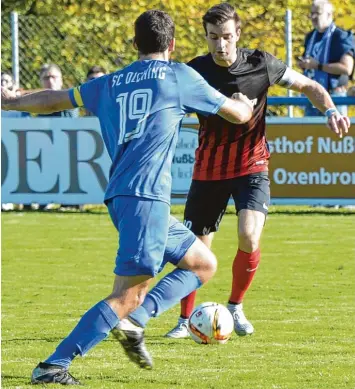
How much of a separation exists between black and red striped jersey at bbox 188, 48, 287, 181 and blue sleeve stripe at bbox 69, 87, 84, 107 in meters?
1.83

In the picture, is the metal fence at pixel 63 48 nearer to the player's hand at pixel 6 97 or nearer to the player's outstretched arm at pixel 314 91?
the player's outstretched arm at pixel 314 91

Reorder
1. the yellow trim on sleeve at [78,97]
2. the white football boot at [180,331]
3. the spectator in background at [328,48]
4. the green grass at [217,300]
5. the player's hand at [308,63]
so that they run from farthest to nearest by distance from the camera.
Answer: the spectator in background at [328,48]
the player's hand at [308,63]
the white football boot at [180,331]
the green grass at [217,300]
the yellow trim on sleeve at [78,97]

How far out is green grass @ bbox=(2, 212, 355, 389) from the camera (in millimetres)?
6742

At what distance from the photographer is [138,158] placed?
251 inches

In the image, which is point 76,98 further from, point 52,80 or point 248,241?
point 52,80

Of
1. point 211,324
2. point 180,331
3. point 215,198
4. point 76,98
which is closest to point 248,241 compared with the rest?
point 215,198

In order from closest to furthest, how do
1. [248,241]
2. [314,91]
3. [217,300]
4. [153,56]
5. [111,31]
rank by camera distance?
1. [153,56]
2. [314,91]
3. [248,241]
4. [217,300]
5. [111,31]

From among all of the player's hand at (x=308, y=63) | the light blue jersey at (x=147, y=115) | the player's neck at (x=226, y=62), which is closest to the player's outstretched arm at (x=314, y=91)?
the player's neck at (x=226, y=62)

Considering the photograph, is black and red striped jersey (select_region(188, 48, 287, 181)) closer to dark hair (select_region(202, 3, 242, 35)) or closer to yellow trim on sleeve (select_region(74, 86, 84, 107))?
dark hair (select_region(202, 3, 242, 35))

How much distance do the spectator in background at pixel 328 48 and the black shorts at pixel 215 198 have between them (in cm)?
627

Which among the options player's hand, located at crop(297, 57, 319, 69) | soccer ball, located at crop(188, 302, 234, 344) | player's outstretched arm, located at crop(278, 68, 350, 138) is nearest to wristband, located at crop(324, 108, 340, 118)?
player's outstretched arm, located at crop(278, 68, 350, 138)

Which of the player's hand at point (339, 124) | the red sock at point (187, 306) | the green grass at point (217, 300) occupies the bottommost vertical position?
the green grass at point (217, 300)

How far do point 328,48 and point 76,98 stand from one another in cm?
857

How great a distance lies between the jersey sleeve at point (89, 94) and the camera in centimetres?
654
